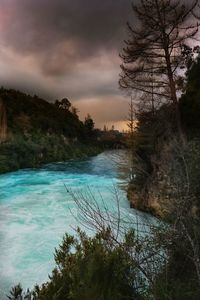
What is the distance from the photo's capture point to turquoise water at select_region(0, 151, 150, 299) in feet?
29.0

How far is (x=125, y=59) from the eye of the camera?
55.4ft

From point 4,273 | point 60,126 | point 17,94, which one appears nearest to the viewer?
point 4,273

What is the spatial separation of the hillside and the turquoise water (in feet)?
29.2

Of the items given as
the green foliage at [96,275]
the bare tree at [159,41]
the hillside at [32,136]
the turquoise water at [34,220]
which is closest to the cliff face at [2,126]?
the hillside at [32,136]

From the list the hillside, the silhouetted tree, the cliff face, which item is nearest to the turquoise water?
the hillside

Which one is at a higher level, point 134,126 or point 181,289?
point 134,126

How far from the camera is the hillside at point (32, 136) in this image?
3419 cm

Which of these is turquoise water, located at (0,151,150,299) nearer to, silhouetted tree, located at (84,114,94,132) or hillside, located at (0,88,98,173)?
hillside, located at (0,88,98,173)

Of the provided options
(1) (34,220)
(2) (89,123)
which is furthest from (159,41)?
(2) (89,123)

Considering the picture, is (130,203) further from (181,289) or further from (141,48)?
(181,289)

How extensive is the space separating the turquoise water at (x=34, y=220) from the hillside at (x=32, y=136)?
891cm

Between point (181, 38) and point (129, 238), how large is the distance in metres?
13.3

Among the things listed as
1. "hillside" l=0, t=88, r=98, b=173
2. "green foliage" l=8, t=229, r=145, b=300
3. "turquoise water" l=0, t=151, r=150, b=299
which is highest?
"hillside" l=0, t=88, r=98, b=173

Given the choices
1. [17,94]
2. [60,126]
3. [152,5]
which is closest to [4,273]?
[152,5]
